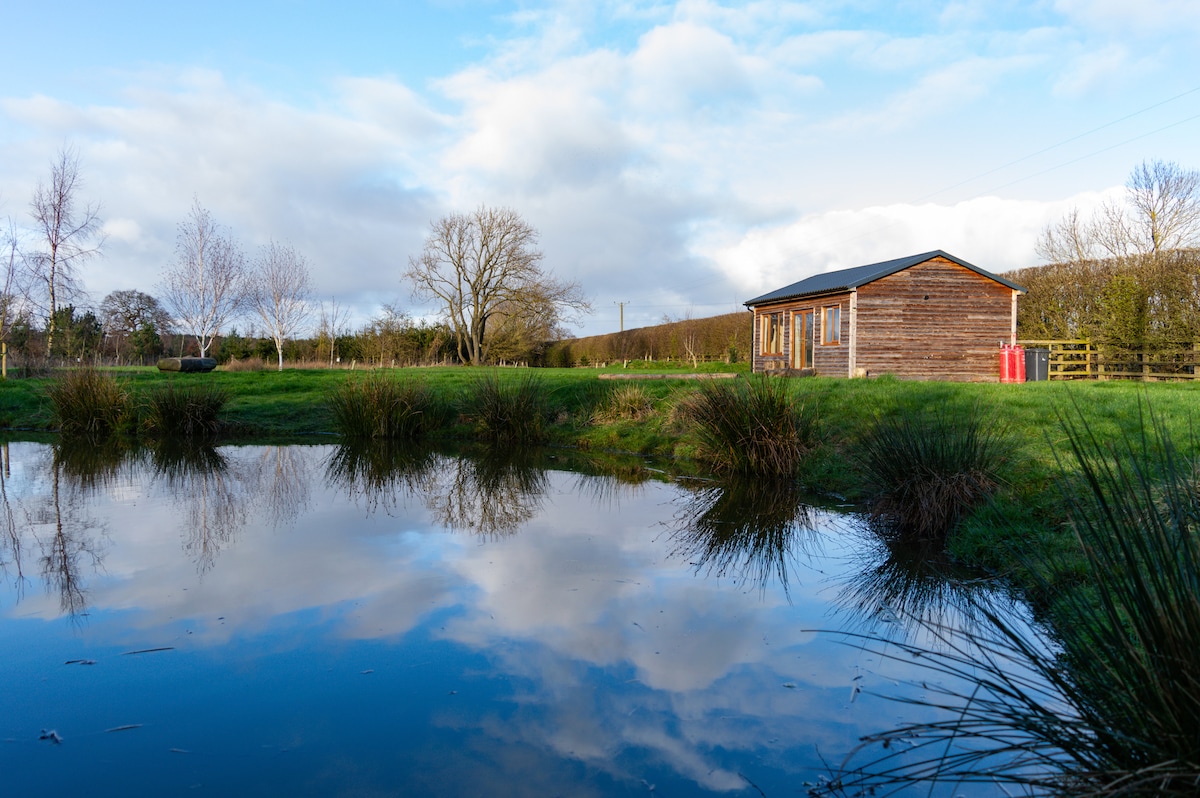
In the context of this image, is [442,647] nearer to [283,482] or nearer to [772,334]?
[283,482]

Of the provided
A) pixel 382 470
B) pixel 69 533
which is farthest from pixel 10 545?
pixel 382 470

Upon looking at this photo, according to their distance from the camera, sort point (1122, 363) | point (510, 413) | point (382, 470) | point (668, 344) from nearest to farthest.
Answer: point (382, 470) → point (510, 413) → point (1122, 363) → point (668, 344)

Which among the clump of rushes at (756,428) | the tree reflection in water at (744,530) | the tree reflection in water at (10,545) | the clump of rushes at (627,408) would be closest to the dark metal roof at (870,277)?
the clump of rushes at (627,408)

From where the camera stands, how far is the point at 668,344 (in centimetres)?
3209

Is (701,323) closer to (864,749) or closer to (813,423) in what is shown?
(813,423)

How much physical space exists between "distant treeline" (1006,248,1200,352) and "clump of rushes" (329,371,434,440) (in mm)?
16595

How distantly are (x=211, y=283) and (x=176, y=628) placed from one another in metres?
21.7

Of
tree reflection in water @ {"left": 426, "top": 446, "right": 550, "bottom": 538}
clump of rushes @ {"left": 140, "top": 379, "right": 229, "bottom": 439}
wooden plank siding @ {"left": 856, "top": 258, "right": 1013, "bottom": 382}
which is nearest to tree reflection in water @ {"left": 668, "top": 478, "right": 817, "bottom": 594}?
tree reflection in water @ {"left": 426, "top": 446, "right": 550, "bottom": 538}

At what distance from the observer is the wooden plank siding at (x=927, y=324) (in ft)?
54.6

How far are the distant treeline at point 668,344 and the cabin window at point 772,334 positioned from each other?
599 centimetres

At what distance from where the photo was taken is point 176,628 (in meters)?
3.54

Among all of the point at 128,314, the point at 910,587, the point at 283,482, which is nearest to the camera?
the point at 910,587

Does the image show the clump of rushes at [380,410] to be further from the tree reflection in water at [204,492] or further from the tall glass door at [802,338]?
the tall glass door at [802,338]

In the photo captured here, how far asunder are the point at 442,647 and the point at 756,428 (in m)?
5.03
